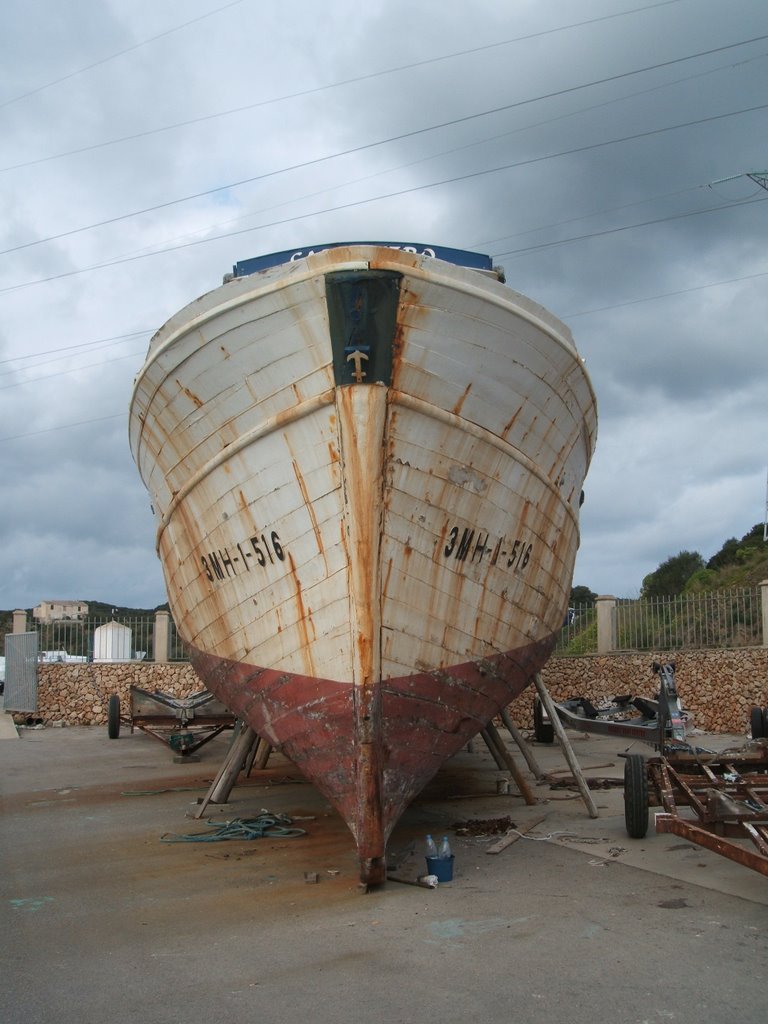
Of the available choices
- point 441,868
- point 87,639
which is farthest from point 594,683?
point 441,868

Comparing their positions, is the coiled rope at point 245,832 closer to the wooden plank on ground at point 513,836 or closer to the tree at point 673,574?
the wooden plank on ground at point 513,836

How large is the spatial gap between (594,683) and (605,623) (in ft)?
5.00

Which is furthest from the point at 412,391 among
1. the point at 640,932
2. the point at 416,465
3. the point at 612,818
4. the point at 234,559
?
the point at 612,818

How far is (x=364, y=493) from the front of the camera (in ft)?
15.8

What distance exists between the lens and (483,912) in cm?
425

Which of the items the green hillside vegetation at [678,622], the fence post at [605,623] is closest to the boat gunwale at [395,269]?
the green hillside vegetation at [678,622]

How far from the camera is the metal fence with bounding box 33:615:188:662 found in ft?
59.0

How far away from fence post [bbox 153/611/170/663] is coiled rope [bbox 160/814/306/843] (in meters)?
11.2

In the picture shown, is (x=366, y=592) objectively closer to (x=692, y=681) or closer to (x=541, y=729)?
(x=541, y=729)

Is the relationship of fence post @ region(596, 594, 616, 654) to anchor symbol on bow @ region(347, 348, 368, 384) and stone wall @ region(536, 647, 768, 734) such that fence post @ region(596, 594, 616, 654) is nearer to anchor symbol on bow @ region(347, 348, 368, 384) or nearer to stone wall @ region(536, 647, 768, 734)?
stone wall @ region(536, 647, 768, 734)

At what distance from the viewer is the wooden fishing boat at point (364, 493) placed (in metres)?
4.82

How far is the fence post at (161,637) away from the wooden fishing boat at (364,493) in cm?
1202

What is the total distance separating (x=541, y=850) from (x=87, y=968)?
10.2ft

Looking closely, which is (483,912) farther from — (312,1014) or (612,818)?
(612,818)
